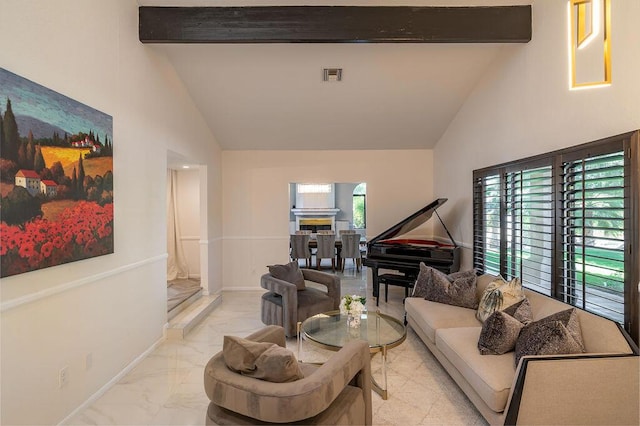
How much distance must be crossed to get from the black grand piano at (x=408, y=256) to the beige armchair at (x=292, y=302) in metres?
1.27

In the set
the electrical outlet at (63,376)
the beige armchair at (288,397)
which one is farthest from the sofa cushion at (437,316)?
the electrical outlet at (63,376)

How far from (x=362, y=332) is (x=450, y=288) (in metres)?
1.28

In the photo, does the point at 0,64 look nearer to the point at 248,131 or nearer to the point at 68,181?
the point at 68,181

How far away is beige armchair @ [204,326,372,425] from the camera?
1.70 m

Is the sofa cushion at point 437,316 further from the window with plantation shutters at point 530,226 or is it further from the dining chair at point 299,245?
the dining chair at point 299,245

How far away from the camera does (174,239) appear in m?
6.75

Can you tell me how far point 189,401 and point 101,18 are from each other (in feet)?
10.6

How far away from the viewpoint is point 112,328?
3.14m

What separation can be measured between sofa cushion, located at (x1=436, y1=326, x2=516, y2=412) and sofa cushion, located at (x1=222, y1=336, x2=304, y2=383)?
1262mm

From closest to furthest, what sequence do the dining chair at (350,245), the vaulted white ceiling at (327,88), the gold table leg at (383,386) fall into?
1. the gold table leg at (383,386)
2. the vaulted white ceiling at (327,88)
3. the dining chair at (350,245)

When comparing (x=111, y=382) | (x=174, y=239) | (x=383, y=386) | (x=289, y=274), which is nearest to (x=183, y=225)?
(x=174, y=239)

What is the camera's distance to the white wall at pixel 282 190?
678 cm

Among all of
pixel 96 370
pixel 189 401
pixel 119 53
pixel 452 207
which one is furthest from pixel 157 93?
pixel 452 207

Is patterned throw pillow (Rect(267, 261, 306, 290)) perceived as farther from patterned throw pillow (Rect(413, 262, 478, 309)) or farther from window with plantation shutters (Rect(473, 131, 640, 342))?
window with plantation shutters (Rect(473, 131, 640, 342))
